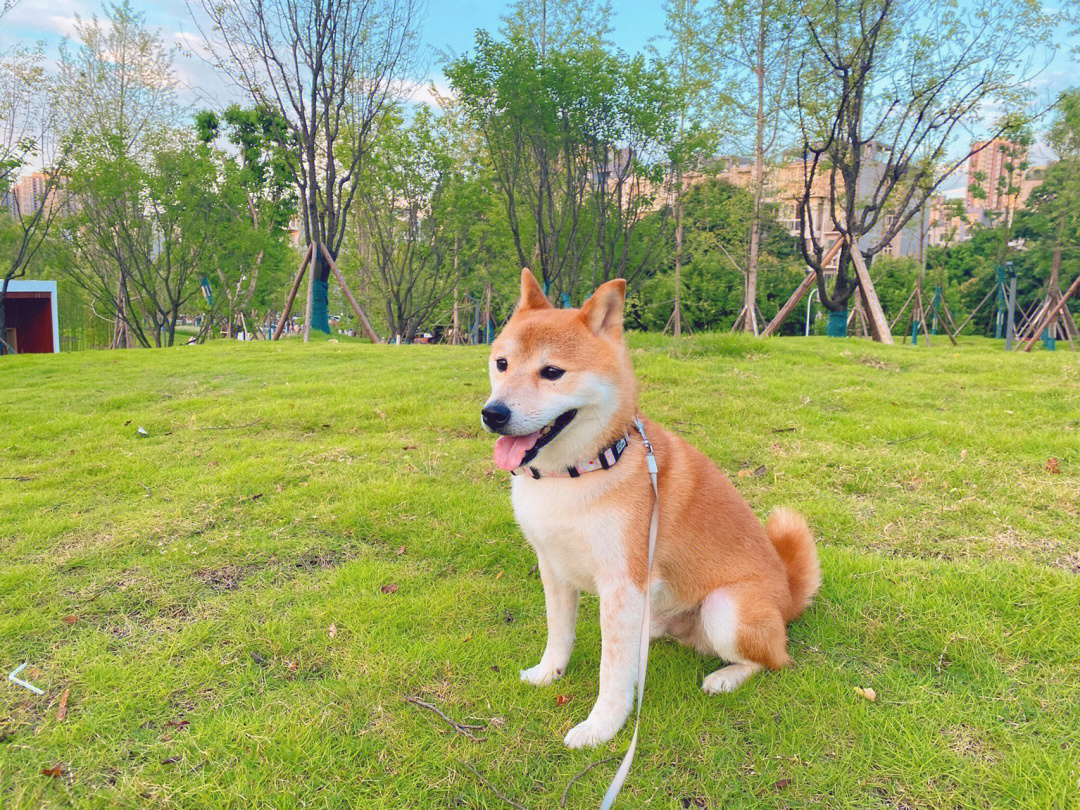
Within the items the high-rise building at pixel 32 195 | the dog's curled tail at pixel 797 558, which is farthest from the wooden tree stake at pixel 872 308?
the high-rise building at pixel 32 195

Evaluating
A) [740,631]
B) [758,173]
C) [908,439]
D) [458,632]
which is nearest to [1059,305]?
[758,173]

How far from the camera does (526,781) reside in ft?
6.75

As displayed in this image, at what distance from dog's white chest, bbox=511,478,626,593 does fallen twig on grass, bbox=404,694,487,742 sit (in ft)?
2.19

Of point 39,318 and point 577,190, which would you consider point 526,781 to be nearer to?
point 577,190

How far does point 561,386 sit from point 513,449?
0.30m

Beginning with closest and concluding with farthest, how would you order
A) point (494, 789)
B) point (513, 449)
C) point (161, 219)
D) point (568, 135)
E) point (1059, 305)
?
1. point (494, 789)
2. point (513, 449)
3. point (1059, 305)
4. point (568, 135)
5. point (161, 219)

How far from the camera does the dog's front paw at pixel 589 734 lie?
221cm

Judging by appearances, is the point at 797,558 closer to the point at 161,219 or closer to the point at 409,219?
the point at 409,219

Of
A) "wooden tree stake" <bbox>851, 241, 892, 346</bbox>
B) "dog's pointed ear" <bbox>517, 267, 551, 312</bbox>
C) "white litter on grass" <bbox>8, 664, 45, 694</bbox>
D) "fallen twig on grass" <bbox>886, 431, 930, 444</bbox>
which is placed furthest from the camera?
"wooden tree stake" <bbox>851, 241, 892, 346</bbox>

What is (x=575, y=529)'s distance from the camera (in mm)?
2283

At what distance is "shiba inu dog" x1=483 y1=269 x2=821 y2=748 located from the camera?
225 cm

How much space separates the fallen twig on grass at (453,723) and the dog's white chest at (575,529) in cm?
67

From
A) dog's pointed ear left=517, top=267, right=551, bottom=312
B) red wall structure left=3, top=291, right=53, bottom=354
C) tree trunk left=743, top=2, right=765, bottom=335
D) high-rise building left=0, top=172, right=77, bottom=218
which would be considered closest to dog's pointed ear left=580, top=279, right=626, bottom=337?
dog's pointed ear left=517, top=267, right=551, bottom=312

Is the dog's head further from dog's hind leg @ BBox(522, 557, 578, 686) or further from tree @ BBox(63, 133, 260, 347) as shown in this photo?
tree @ BBox(63, 133, 260, 347)
